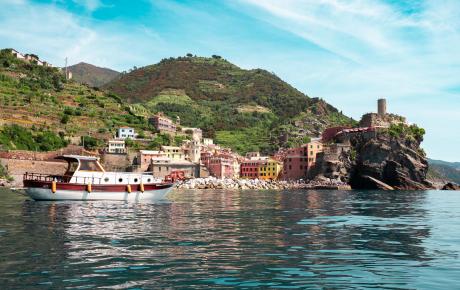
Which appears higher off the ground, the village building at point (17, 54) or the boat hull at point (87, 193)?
the village building at point (17, 54)

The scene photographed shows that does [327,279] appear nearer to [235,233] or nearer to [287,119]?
[235,233]

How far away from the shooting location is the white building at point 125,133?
112 meters

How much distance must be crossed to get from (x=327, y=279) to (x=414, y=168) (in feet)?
354

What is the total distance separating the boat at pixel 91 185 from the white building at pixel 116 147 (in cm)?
6199

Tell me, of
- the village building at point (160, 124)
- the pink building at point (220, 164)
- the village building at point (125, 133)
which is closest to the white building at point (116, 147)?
the village building at point (125, 133)

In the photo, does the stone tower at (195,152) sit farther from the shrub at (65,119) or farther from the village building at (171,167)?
the shrub at (65,119)

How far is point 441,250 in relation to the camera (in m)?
14.9

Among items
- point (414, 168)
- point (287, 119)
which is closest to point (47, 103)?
point (414, 168)

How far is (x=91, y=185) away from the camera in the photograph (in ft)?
127

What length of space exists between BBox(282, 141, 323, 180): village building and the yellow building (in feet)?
8.72

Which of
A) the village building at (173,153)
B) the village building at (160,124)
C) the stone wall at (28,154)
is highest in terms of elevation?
the village building at (160,124)

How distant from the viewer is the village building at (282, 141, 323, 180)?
383 feet

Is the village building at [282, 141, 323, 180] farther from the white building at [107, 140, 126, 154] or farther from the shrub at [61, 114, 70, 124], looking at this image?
→ the shrub at [61, 114, 70, 124]

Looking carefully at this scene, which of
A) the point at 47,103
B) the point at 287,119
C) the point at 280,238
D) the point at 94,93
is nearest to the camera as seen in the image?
the point at 280,238
